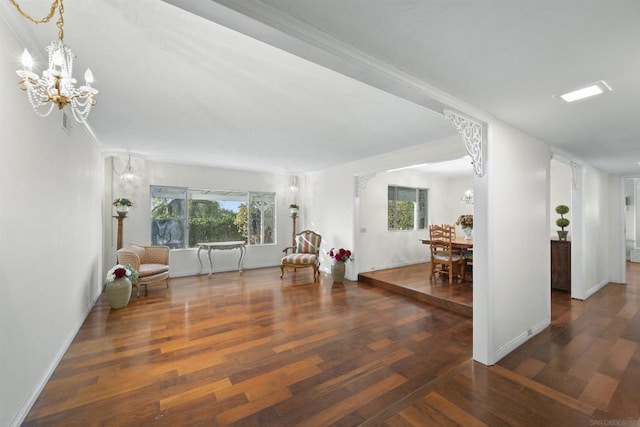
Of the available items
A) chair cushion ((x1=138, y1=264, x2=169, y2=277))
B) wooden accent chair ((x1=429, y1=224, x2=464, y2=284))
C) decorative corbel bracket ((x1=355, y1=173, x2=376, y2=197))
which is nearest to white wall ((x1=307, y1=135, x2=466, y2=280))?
decorative corbel bracket ((x1=355, y1=173, x2=376, y2=197))

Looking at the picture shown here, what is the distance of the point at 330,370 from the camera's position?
7.34ft

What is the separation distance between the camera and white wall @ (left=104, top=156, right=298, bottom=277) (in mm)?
4863

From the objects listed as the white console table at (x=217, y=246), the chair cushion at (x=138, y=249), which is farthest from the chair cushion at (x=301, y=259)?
the chair cushion at (x=138, y=249)

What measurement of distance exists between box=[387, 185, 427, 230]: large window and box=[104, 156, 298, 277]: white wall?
2257 millimetres

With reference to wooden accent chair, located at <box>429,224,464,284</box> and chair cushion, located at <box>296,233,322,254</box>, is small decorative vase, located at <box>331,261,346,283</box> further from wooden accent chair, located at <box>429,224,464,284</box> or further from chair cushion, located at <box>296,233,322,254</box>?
wooden accent chair, located at <box>429,224,464,284</box>

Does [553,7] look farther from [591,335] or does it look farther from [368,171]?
[368,171]

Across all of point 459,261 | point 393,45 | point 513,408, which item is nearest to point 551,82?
point 393,45

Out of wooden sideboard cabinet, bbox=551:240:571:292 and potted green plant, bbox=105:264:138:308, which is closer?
potted green plant, bbox=105:264:138:308

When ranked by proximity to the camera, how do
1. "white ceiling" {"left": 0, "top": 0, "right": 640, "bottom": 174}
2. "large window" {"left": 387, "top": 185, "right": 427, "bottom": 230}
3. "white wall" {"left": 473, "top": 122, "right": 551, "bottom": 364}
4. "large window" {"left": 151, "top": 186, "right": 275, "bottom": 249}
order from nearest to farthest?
"white ceiling" {"left": 0, "top": 0, "right": 640, "bottom": 174}
"white wall" {"left": 473, "top": 122, "right": 551, "bottom": 364}
"large window" {"left": 151, "top": 186, "right": 275, "bottom": 249}
"large window" {"left": 387, "top": 185, "right": 427, "bottom": 230}

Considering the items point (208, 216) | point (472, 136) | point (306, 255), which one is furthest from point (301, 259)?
point (472, 136)

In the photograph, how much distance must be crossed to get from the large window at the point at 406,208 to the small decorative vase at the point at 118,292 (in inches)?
202

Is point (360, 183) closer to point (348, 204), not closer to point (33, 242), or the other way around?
point (348, 204)

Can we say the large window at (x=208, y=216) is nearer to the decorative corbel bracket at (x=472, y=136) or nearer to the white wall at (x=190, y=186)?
the white wall at (x=190, y=186)

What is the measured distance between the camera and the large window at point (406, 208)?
6371 millimetres
